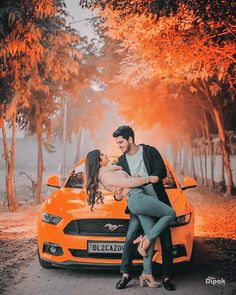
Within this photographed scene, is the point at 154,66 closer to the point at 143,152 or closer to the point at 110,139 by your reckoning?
the point at 143,152

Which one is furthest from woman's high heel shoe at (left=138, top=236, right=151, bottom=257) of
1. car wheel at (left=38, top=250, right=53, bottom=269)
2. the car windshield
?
the car windshield

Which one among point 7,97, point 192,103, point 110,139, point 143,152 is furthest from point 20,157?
point 143,152

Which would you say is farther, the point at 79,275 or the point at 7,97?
the point at 7,97

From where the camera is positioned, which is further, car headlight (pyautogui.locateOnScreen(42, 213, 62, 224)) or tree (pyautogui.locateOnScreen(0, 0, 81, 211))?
tree (pyautogui.locateOnScreen(0, 0, 81, 211))

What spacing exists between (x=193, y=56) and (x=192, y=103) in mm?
11771

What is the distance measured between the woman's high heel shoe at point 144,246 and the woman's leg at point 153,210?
0.14ft

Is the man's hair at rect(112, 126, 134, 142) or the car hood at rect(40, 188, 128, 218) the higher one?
the man's hair at rect(112, 126, 134, 142)

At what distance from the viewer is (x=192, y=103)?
2103cm

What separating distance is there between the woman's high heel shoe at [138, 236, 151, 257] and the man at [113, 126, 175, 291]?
13 cm

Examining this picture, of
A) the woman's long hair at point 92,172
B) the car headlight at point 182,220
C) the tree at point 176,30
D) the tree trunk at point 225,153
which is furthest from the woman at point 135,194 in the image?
the tree trunk at point 225,153

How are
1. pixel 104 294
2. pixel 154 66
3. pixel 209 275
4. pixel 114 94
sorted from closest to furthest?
pixel 104 294 < pixel 209 275 < pixel 154 66 < pixel 114 94

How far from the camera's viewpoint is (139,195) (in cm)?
477

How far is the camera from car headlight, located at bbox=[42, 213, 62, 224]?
17.2 ft

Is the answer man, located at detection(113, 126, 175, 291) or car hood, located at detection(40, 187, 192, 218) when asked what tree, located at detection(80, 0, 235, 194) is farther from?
car hood, located at detection(40, 187, 192, 218)
